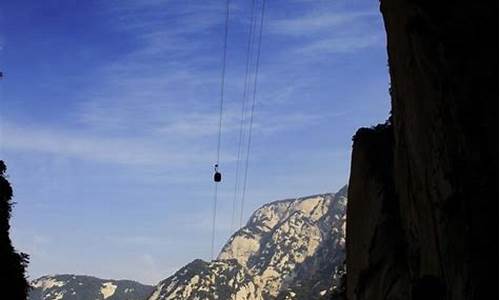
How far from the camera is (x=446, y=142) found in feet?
73.1

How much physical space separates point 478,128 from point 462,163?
4.48ft

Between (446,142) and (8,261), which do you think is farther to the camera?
(8,261)

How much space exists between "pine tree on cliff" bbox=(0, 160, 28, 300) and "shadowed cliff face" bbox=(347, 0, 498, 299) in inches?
811

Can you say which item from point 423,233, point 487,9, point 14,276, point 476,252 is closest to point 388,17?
point 487,9

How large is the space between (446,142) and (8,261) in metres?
25.3

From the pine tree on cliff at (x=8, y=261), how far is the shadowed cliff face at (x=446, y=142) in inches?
811

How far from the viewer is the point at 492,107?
21.8 metres

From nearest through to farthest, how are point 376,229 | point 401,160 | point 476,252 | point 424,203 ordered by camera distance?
point 476,252
point 424,203
point 401,160
point 376,229

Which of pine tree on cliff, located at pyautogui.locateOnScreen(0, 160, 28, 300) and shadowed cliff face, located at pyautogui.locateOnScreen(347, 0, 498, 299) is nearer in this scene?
shadowed cliff face, located at pyautogui.locateOnScreen(347, 0, 498, 299)

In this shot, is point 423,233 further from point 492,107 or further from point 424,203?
point 492,107

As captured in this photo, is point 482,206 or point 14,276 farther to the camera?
point 14,276

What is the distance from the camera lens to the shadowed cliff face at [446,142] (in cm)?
2097

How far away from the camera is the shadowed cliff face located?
2097 cm

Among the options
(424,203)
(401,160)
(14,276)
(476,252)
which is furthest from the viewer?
(14,276)
